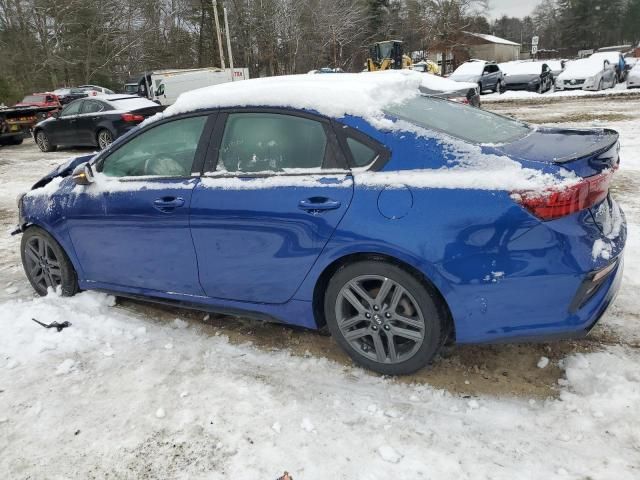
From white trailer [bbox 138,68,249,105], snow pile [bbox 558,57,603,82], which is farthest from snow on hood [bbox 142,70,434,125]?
white trailer [bbox 138,68,249,105]

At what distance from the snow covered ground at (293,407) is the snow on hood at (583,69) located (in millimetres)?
22178

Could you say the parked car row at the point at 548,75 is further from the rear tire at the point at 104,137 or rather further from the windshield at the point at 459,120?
the windshield at the point at 459,120

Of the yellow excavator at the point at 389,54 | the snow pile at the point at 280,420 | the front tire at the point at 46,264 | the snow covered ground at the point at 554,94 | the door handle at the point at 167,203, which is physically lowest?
the snow pile at the point at 280,420

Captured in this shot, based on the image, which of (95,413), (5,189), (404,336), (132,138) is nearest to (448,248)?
(404,336)

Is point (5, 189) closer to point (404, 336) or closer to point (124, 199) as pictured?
point (124, 199)

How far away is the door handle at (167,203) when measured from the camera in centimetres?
344

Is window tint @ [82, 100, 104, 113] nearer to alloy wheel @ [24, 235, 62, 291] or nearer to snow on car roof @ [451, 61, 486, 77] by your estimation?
alloy wheel @ [24, 235, 62, 291]

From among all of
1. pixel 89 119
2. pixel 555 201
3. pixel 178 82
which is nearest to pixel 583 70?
pixel 178 82

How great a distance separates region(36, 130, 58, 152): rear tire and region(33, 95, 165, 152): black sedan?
0.38 feet

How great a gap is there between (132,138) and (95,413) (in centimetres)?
187

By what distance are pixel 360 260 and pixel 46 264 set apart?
289cm

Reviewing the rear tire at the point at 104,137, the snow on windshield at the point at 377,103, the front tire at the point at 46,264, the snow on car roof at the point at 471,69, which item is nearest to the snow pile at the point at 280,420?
the front tire at the point at 46,264

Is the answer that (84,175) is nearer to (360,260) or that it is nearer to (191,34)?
(360,260)

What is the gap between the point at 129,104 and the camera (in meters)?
13.6
